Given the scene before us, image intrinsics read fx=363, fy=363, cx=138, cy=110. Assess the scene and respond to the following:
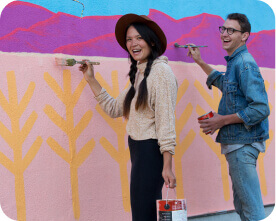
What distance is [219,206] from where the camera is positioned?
12.1ft

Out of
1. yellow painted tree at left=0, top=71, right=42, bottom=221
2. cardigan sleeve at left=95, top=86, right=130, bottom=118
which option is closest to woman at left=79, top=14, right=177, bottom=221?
cardigan sleeve at left=95, top=86, right=130, bottom=118

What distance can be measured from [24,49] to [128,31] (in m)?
0.80

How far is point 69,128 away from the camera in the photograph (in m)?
2.89

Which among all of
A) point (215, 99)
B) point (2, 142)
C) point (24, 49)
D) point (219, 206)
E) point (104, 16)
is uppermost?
point (104, 16)

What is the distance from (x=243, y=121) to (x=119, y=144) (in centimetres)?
106

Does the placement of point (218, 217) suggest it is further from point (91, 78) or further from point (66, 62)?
point (66, 62)

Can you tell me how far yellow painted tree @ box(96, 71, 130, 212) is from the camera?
309 centimetres

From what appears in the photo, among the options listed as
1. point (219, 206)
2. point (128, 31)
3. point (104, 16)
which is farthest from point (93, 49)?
point (219, 206)

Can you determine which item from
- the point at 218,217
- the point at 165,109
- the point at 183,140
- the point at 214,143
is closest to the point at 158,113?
the point at 165,109

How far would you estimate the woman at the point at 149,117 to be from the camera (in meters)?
2.33

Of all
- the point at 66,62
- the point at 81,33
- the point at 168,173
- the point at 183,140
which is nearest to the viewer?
the point at 168,173

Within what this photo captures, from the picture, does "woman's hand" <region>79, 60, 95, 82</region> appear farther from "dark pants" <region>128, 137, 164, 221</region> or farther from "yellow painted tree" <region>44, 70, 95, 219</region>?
"dark pants" <region>128, 137, 164, 221</region>

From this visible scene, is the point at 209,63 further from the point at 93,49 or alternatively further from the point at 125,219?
the point at 125,219

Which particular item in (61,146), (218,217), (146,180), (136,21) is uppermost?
(136,21)
